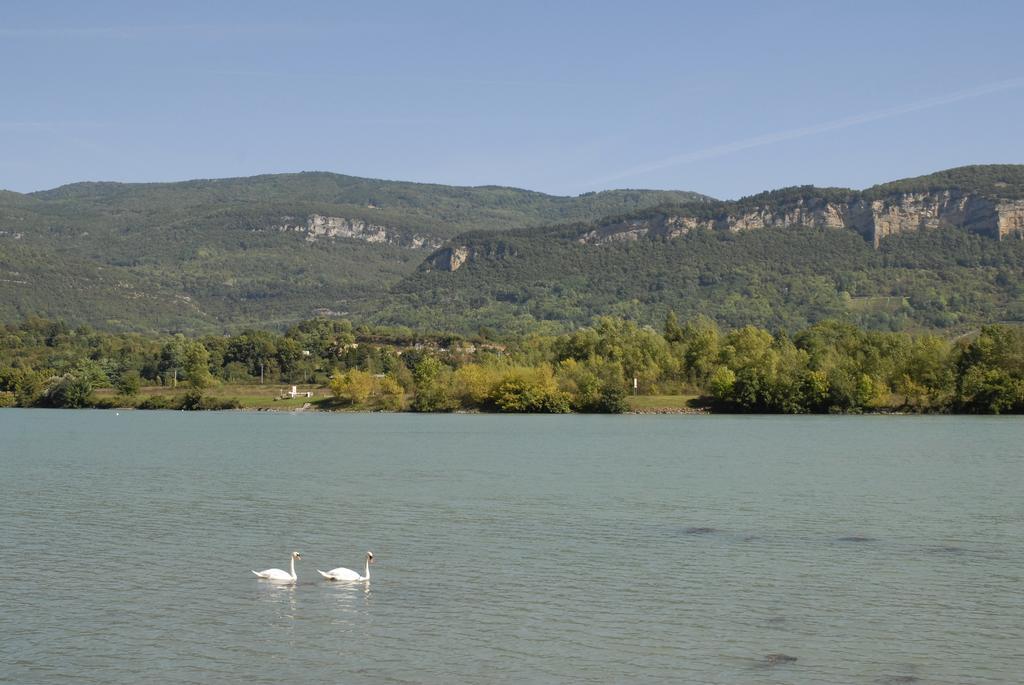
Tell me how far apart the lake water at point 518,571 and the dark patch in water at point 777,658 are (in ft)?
0.44

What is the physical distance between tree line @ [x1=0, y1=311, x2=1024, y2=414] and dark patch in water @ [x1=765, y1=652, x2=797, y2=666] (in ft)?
304

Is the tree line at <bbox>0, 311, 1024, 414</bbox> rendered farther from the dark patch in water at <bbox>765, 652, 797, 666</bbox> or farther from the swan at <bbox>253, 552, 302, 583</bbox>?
the dark patch in water at <bbox>765, 652, 797, 666</bbox>

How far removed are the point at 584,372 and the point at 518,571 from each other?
95932 millimetres

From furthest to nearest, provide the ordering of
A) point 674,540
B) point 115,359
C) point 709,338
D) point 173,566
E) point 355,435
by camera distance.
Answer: point 115,359
point 709,338
point 355,435
point 674,540
point 173,566

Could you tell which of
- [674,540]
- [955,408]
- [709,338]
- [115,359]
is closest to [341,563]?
[674,540]

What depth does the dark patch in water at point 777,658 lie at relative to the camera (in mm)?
17906

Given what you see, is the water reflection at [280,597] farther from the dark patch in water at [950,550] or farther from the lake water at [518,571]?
the dark patch in water at [950,550]

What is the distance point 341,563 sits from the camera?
26312mm

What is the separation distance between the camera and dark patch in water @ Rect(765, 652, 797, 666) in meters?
17.9

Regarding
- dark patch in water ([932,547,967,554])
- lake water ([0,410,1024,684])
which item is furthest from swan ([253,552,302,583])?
dark patch in water ([932,547,967,554])

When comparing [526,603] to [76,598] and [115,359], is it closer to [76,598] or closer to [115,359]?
[76,598]

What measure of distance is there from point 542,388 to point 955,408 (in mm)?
38065

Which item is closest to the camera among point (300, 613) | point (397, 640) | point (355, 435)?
point (397, 640)

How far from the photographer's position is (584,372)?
397 ft
